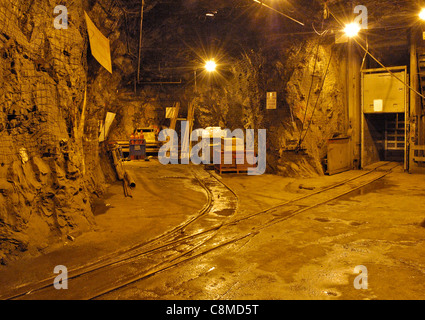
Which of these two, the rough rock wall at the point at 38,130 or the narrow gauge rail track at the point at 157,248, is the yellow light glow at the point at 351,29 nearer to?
the narrow gauge rail track at the point at 157,248

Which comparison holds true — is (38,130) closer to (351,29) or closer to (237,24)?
(351,29)

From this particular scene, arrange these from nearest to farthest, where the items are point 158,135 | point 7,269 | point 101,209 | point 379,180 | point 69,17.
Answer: point 7,269
point 69,17
point 101,209
point 379,180
point 158,135

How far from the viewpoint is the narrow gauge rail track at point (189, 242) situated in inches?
196

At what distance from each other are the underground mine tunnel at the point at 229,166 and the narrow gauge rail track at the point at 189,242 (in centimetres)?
4

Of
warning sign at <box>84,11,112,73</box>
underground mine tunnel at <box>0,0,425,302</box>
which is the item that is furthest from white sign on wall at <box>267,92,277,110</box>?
warning sign at <box>84,11,112,73</box>

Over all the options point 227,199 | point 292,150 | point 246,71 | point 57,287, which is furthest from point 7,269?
point 246,71

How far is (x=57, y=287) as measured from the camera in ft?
15.7

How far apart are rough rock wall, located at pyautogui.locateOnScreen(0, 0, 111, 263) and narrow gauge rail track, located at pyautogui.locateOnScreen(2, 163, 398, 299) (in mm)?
1501

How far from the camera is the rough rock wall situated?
6.09m

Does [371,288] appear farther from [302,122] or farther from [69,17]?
[302,122]

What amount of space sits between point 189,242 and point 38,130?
362cm

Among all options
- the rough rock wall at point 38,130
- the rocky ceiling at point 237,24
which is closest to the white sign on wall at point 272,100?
the rocky ceiling at point 237,24
